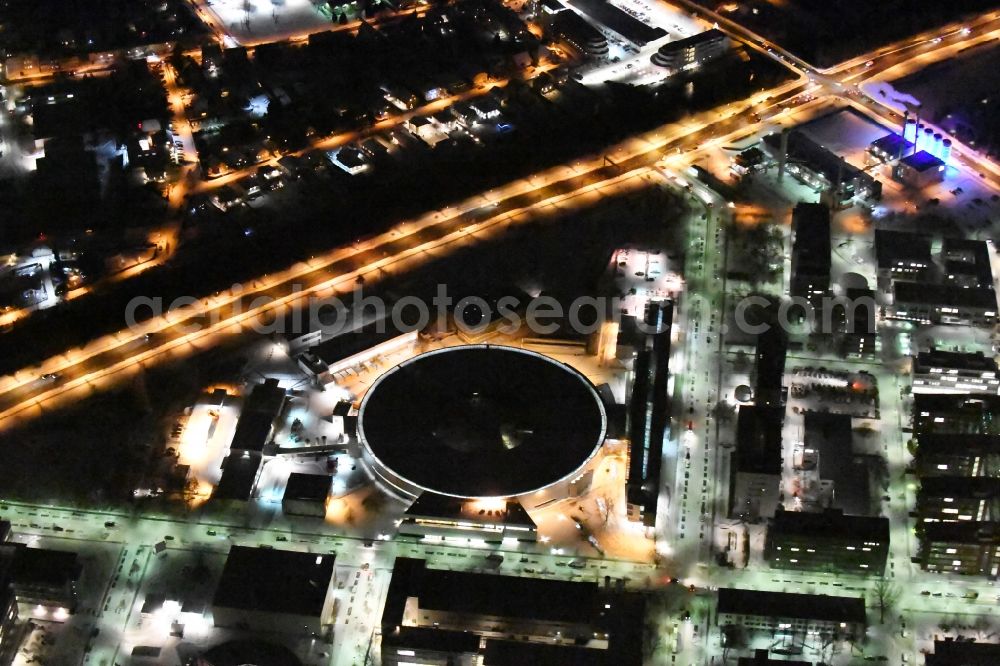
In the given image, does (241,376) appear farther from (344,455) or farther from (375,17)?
(375,17)

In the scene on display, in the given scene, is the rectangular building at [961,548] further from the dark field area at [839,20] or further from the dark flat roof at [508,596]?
the dark field area at [839,20]

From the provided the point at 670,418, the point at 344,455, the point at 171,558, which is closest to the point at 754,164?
the point at 670,418

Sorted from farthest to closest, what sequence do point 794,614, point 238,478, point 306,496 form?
point 238,478 → point 306,496 → point 794,614

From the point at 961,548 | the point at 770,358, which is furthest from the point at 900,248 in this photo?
the point at 961,548

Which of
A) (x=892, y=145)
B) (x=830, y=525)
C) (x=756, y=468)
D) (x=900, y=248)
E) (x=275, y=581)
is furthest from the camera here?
(x=892, y=145)

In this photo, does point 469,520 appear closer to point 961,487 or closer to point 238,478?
point 238,478

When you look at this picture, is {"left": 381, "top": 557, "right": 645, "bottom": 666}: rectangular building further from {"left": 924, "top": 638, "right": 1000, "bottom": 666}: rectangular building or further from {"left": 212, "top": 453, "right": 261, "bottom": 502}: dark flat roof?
{"left": 924, "top": 638, "right": 1000, "bottom": 666}: rectangular building
